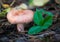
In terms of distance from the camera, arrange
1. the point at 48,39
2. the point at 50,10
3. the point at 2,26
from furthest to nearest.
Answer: the point at 50,10 < the point at 2,26 < the point at 48,39

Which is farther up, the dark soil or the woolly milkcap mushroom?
the woolly milkcap mushroom

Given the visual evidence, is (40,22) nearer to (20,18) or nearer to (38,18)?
(38,18)

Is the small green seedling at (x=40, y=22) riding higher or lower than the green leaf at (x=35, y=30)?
higher

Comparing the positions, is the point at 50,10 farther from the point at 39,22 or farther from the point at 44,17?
the point at 39,22

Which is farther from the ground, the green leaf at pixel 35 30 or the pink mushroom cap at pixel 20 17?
the pink mushroom cap at pixel 20 17

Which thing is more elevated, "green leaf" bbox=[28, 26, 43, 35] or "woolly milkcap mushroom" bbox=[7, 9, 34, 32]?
"woolly milkcap mushroom" bbox=[7, 9, 34, 32]

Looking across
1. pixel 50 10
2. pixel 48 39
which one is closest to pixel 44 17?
pixel 50 10

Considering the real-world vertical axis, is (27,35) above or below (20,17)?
below

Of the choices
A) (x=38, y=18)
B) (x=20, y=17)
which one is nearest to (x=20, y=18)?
(x=20, y=17)
